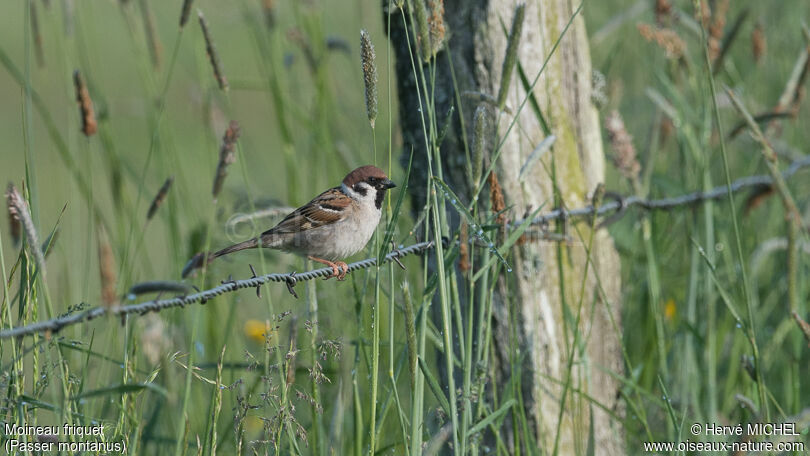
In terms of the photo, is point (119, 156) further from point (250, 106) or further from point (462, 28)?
point (250, 106)

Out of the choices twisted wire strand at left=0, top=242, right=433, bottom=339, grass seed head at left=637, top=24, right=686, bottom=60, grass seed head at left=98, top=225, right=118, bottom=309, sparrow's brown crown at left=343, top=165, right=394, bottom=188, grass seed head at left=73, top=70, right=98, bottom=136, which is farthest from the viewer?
grass seed head at left=637, top=24, right=686, bottom=60

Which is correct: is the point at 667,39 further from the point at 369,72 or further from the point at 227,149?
the point at 227,149

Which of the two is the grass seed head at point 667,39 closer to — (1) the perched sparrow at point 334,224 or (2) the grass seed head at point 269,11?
(1) the perched sparrow at point 334,224

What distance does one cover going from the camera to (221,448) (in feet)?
8.91

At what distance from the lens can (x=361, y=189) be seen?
3209 millimetres

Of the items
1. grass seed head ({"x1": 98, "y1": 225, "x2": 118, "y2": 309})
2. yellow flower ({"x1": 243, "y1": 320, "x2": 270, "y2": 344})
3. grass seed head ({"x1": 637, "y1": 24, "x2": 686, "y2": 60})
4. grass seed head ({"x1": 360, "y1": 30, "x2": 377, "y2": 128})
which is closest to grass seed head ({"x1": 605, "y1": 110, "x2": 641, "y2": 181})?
grass seed head ({"x1": 637, "y1": 24, "x2": 686, "y2": 60})

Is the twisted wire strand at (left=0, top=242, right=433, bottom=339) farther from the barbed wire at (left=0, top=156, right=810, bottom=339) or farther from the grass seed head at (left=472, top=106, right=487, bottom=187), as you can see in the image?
the grass seed head at (left=472, top=106, right=487, bottom=187)

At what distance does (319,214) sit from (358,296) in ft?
3.40

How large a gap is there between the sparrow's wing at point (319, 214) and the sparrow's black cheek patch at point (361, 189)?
0.07m

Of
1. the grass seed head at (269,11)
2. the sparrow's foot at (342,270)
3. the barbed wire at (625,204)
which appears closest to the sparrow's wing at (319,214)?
the sparrow's foot at (342,270)

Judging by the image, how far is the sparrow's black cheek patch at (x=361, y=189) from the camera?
3.19m

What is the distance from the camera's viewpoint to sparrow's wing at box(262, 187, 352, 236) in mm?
3197

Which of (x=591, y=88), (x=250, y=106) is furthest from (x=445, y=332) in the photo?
(x=250, y=106)

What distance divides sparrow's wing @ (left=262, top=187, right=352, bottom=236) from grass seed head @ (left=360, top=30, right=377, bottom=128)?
1.42 meters
